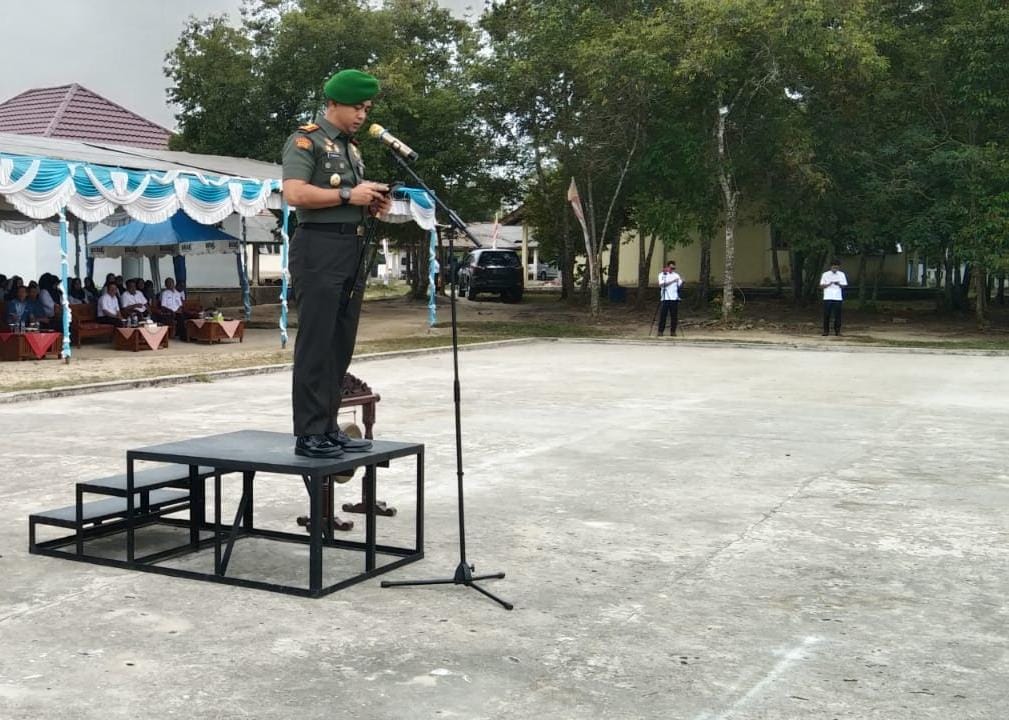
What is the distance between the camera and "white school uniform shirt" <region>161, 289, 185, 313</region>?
21.6m

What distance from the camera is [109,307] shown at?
20203 mm

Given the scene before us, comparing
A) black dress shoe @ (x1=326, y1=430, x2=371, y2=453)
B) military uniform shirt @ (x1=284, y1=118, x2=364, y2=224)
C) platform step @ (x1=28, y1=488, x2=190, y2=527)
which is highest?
military uniform shirt @ (x1=284, y1=118, x2=364, y2=224)

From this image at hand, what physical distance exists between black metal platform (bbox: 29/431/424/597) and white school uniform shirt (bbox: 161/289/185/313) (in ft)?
53.6

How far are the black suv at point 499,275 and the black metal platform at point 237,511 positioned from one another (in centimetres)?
3135

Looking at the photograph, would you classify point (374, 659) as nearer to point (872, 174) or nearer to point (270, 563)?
point (270, 563)

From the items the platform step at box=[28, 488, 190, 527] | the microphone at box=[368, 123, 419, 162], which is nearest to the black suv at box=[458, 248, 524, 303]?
the platform step at box=[28, 488, 190, 527]

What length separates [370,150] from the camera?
27859 millimetres

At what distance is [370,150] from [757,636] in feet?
81.7

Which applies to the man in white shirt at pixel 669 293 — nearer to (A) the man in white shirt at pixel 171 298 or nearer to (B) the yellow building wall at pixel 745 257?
(A) the man in white shirt at pixel 171 298

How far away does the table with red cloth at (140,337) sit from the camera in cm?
1906

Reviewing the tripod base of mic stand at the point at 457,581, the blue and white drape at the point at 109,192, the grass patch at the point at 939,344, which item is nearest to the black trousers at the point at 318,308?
the tripod base of mic stand at the point at 457,581

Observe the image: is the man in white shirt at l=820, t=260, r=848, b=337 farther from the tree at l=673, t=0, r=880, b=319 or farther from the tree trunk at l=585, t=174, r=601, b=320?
the tree trunk at l=585, t=174, r=601, b=320

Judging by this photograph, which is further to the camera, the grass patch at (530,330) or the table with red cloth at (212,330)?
the grass patch at (530,330)

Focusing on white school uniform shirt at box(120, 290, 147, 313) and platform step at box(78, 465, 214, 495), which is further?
white school uniform shirt at box(120, 290, 147, 313)
